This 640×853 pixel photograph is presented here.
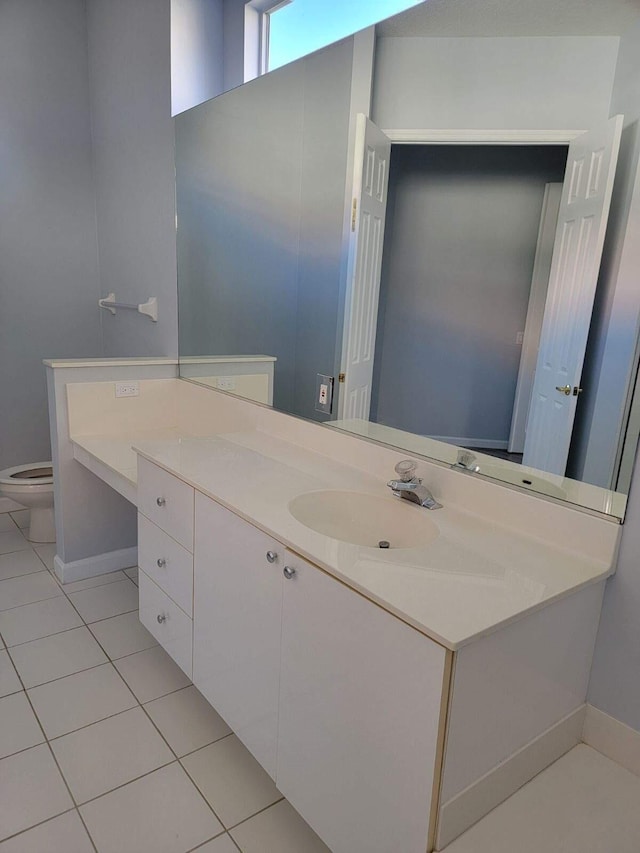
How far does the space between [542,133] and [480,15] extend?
39cm

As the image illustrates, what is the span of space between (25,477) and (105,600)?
94 centimetres

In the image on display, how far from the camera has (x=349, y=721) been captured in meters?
1.06

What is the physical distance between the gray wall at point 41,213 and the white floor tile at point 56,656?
155cm

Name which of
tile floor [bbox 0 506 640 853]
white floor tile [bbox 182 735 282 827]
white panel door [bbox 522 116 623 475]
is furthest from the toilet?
white panel door [bbox 522 116 623 475]

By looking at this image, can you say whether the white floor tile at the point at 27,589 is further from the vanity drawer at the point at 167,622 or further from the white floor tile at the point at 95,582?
the vanity drawer at the point at 167,622

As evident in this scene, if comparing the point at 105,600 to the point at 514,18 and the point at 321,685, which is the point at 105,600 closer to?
the point at 321,685

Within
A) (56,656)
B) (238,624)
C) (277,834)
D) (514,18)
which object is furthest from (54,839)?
(514,18)

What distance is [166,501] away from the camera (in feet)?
5.51

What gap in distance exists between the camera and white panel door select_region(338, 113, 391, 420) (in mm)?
1710

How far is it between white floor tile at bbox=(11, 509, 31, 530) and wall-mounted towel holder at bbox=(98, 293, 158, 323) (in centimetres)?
128

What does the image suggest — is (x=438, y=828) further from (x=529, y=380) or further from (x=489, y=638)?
(x=529, y=380)

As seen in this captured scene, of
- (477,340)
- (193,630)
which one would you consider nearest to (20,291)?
(193,630)

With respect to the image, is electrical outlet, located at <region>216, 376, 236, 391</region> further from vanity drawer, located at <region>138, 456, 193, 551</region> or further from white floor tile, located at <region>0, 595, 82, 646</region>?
white floor tile, located at <region>0, 595, 82, 646</region>

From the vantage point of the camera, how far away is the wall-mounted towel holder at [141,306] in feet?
8.95
